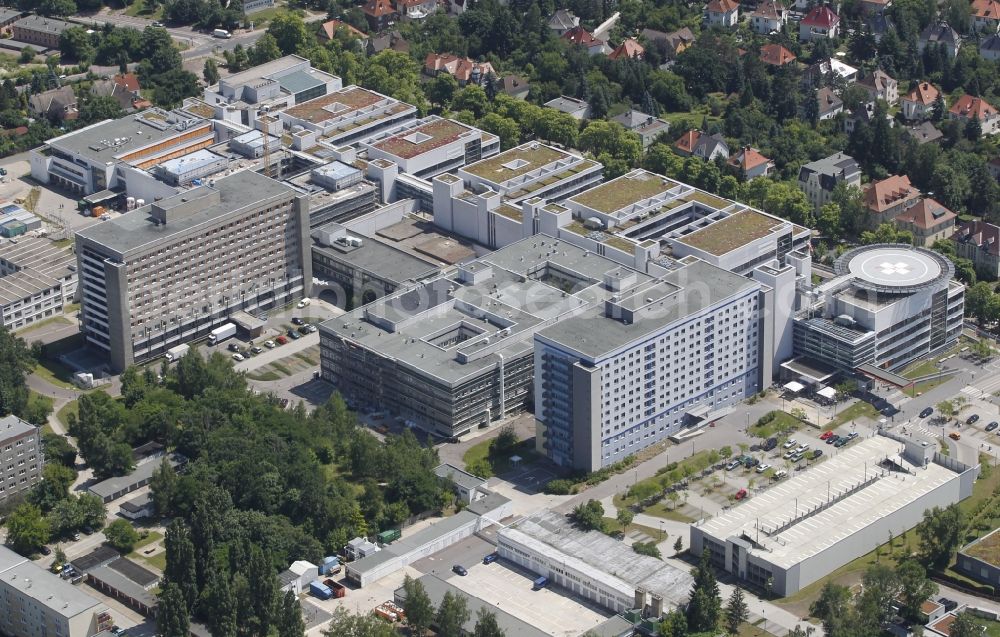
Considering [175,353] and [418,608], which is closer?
[418,608]

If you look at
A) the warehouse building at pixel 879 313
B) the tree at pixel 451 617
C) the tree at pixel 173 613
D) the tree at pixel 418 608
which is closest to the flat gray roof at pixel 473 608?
the tree at pixel 451 617

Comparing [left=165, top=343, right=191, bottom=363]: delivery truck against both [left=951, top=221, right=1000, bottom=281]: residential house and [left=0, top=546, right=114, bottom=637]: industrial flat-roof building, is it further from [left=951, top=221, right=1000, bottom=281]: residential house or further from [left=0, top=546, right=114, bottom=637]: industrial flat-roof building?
[left=951, top=221, right=1000, bottom=281]: residential house

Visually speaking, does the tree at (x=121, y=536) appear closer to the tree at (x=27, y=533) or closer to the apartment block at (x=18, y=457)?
the tree at (x=27, y=533)

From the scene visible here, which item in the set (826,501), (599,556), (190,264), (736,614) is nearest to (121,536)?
(190,264)

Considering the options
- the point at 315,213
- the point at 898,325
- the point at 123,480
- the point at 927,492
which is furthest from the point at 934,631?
the point at 315,213

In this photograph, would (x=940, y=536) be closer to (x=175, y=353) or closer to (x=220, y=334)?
(x=220, y=334)

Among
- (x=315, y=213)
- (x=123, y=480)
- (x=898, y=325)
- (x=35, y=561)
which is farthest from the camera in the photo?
(x=315, y=213)

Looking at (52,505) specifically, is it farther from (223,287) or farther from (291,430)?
(223,287)
